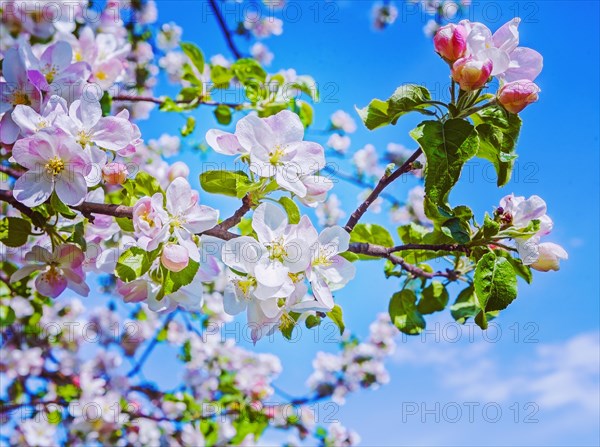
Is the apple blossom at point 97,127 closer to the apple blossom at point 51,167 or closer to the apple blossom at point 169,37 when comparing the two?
the apple blossom at point 51,167

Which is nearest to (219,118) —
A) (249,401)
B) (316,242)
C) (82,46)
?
(82,46)

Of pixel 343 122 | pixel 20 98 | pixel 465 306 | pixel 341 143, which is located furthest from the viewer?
pixel 341 143

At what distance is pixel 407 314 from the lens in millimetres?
1524

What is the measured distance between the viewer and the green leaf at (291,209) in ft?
3.68

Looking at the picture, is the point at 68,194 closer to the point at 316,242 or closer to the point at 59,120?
the point at 59,120

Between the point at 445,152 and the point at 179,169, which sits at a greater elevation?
the point at 179,169

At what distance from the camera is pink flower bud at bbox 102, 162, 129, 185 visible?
3.74 feet

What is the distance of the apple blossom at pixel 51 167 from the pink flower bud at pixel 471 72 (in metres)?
0.76

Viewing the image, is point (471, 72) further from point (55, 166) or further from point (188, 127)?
point (188, 127)

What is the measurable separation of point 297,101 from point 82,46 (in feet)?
2.79

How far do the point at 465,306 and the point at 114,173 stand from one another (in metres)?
0.97

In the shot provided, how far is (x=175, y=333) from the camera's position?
4.55m

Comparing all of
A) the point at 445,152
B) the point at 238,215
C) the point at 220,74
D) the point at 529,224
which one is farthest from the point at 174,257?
the point at 220,74

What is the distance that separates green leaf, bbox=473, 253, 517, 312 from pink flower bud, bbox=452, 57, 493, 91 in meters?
0.36
